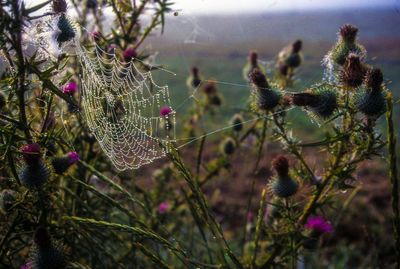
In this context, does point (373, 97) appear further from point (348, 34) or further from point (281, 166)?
point (281, 166)

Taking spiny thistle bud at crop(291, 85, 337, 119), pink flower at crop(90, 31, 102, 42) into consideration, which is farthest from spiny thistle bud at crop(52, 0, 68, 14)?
spiny thistle bud at crop(291, 85, 337, 119)

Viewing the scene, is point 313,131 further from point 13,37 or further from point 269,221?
point 13,37

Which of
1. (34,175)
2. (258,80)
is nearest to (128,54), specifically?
(258,80)

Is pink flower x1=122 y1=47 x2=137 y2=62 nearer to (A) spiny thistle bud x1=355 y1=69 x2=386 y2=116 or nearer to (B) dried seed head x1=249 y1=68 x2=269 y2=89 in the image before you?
(B) dried seed head x1=249 y1=68 x2=269 y2=89

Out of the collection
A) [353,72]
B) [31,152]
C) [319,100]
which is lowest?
[31,152]

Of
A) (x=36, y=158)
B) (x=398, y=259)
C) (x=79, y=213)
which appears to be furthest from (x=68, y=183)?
(x=398, y=259)

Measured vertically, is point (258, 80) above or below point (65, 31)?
below
